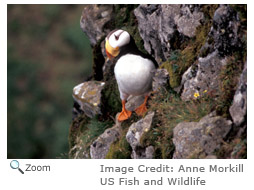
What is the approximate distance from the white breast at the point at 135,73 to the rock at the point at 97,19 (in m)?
2.50

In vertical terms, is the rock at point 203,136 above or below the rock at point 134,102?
below

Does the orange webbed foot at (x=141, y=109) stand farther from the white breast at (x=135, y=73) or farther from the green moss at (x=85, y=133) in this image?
the green moss at (x=85, y=133)

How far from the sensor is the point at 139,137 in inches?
301

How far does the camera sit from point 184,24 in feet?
27.3

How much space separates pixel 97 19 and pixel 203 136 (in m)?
4.96

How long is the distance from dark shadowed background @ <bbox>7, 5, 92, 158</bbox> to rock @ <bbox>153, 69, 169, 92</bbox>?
14318mm

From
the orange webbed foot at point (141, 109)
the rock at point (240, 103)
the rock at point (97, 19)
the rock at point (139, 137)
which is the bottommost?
the rock at point (139, 137)

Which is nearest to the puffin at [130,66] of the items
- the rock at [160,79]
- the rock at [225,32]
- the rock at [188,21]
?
the rock at [160,79]

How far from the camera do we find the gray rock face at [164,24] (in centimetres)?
825

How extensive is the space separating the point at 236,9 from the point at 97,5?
4.56m

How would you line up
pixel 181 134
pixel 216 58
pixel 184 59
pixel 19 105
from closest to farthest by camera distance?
pixel 181 134 → pixel 216 58 → pixel 184 59 → pixel 19 105

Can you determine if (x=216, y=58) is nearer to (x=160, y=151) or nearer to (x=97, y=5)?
(x=160, y=151)
